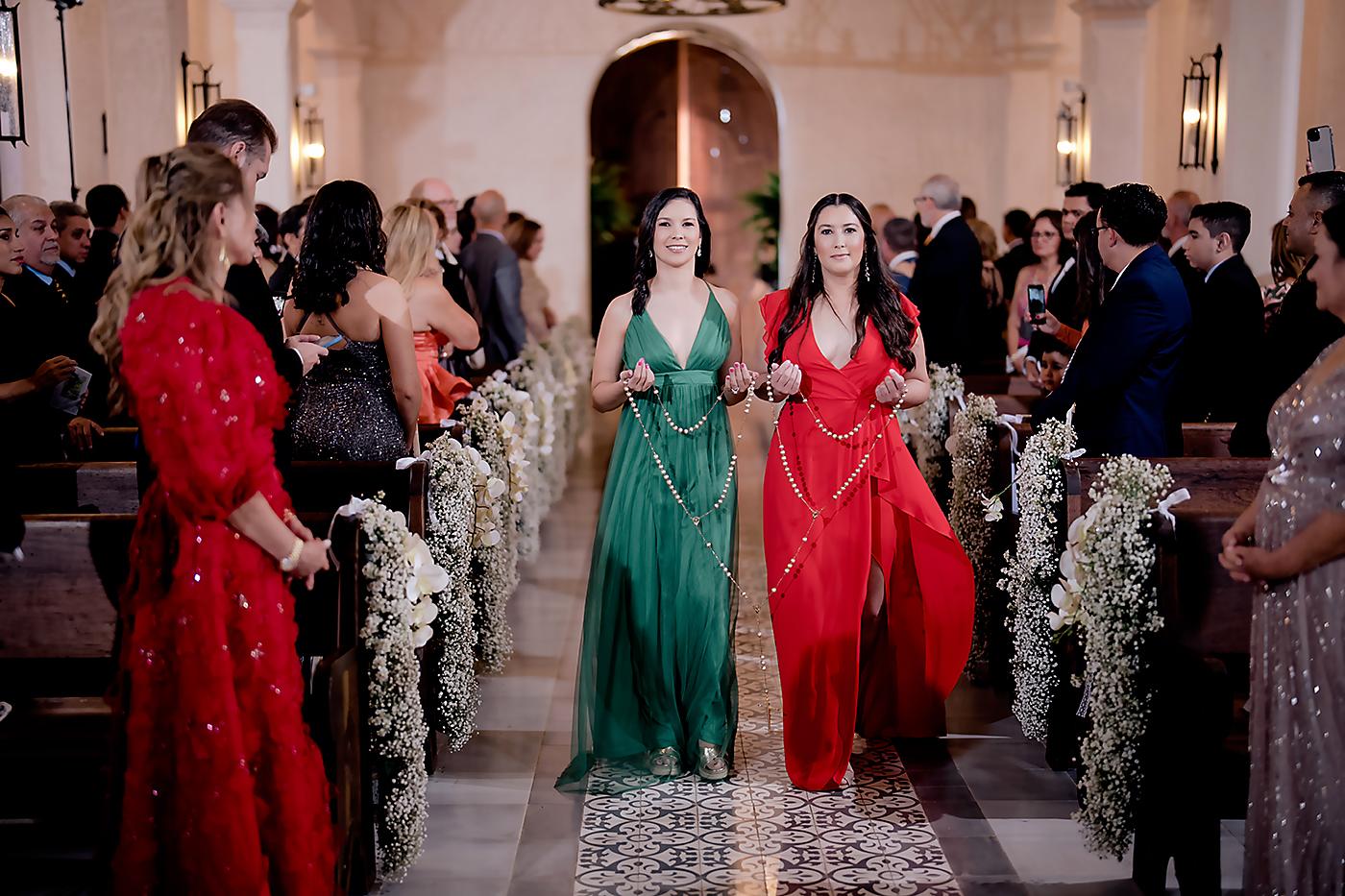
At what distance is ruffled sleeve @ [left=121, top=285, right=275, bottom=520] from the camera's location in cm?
321

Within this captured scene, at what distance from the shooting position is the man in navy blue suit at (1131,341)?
509 centimetres

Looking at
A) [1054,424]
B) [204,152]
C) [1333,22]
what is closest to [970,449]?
[1054,424]

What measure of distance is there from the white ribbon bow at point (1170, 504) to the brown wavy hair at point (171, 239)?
2590mm

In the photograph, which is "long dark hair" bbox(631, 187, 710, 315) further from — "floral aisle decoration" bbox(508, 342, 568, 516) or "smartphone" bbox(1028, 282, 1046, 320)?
"floral aisle decoration" bbox(508, 342, 568, 516)

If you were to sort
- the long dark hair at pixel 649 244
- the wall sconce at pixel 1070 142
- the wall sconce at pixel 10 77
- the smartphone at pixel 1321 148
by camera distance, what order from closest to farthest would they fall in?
the long dark hair at pixel 649 244
the smartphone at pixel 1321 148
the wall sconce at pixel 10 77
the wall sconce at pixel 1070 142

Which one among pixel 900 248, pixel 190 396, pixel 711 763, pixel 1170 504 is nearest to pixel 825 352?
pixel 1170 504

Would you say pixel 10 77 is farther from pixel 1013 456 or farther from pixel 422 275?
pixel 1013 456

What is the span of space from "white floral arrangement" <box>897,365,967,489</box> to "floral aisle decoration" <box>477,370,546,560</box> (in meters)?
2.02

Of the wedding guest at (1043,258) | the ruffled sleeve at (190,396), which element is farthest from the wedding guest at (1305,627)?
the wedding guest at (1043,258)

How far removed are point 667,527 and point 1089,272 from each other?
224 centimetres

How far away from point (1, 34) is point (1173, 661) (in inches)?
299

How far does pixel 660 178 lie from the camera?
19.9 m

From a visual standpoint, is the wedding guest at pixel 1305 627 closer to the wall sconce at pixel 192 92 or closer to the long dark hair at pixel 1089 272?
the long dark hair at pixel 1089 272

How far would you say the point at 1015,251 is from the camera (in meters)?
11.1
